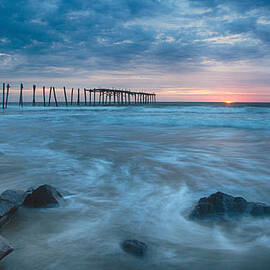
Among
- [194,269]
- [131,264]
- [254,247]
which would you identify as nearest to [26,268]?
[131,264]

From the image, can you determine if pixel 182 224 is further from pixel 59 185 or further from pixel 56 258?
pixel 59 185

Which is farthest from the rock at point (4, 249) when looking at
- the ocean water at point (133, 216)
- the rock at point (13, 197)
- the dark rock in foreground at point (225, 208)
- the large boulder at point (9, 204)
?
the dark rock in foreground at point (225, 208)

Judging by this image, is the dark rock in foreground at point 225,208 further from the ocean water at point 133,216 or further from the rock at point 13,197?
the rock at point 13,197

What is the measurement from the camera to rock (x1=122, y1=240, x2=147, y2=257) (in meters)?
1.72

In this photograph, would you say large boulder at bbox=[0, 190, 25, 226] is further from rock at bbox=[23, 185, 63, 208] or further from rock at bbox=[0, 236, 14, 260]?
rock at bbox=[0, 236, 14, 260]

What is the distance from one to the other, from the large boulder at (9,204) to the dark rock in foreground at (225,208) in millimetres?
1608

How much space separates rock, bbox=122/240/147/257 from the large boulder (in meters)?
1.03

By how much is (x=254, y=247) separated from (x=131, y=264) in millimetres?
950

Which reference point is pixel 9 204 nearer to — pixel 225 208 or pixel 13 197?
pixel 13 197

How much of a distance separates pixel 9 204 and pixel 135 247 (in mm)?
1193

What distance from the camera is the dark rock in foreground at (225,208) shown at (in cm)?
227

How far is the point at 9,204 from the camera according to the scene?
2.18 m

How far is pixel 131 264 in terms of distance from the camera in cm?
162

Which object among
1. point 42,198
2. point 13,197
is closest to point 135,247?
point 42,198
